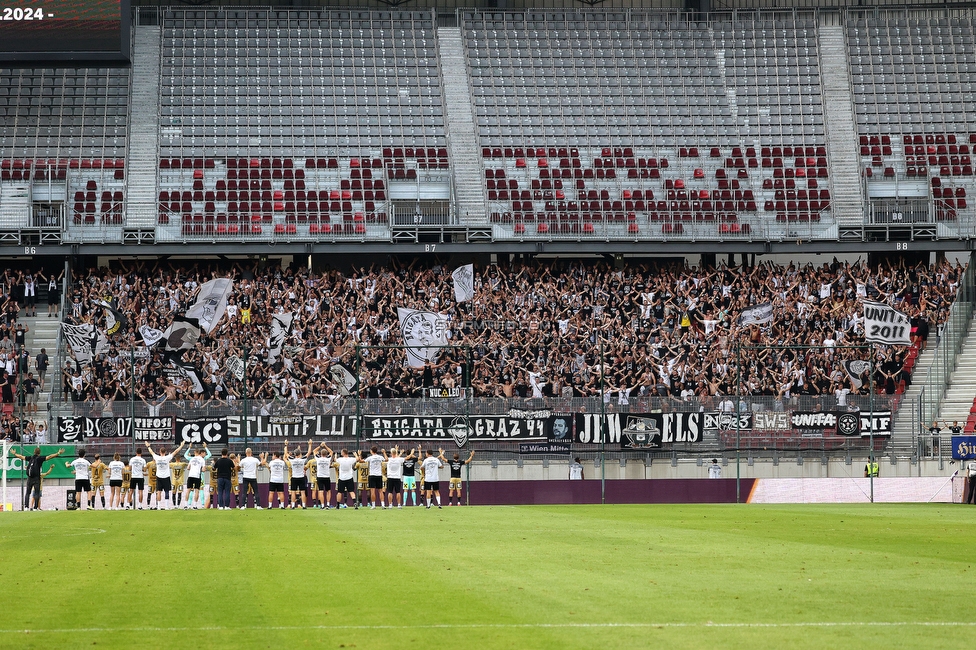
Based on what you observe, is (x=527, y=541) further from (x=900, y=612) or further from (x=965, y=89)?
(x=965, y=89)

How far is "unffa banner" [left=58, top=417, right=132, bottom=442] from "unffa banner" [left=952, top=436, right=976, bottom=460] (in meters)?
22.0

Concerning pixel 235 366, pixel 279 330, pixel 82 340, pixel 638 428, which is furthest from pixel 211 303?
pixel 638 428

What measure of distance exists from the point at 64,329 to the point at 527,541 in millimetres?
25070

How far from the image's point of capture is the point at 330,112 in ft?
170

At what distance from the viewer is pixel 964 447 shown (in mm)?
34125

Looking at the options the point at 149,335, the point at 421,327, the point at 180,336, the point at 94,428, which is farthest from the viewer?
the point at 180,336

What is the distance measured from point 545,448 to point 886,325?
1334cm

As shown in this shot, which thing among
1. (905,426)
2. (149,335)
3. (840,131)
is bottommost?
(905,426)

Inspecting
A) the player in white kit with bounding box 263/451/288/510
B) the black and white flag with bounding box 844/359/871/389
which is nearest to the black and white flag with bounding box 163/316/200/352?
the player in white kit with bounding box 263/451/288/510

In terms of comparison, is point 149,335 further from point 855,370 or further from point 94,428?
point 855,370

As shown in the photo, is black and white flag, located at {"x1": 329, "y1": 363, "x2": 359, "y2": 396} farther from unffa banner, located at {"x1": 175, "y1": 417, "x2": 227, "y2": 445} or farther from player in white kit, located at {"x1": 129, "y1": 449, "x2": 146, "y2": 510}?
player in white kit, located at {"x1": 129, "y1": 449, "x2": 146, "y2": 510}

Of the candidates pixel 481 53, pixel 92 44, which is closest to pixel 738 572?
pixel 92 44

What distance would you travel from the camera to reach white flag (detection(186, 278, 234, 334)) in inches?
1752

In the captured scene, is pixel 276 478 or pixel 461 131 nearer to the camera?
pixel 276 478
